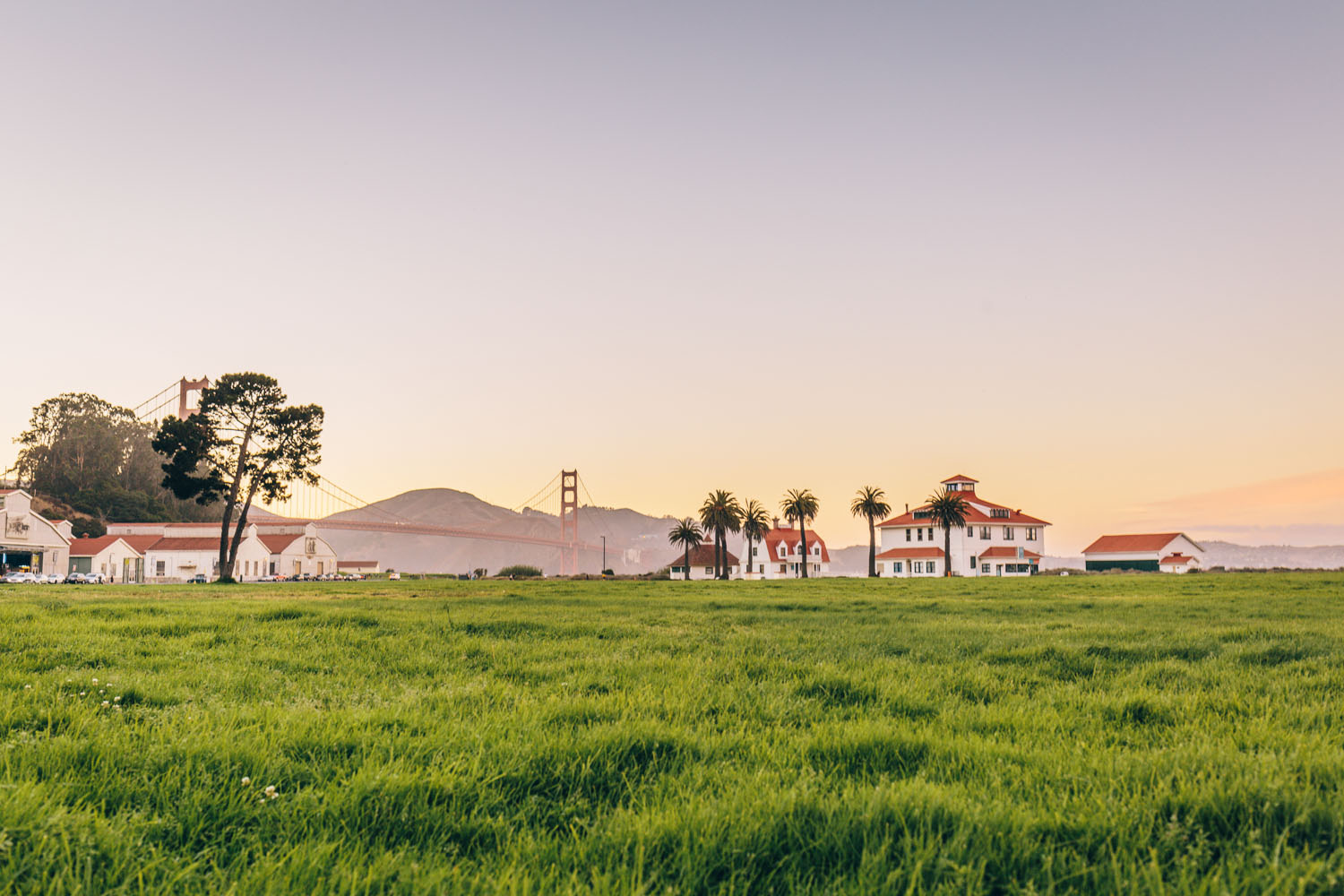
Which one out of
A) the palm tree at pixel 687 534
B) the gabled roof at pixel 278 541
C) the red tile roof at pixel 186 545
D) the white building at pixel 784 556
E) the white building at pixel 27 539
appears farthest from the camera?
the white building at pixel 784 556

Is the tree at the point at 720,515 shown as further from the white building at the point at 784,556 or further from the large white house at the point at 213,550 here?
the large white house at the point at 213,550

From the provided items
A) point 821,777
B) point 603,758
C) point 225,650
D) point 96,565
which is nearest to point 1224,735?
point 821,777

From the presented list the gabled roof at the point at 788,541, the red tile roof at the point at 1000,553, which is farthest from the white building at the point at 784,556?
the red tile roof at the point at 1000,553

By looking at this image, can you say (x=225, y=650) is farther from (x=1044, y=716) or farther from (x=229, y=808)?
(x=1044, y=716)

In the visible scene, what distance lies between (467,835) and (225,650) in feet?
27.3

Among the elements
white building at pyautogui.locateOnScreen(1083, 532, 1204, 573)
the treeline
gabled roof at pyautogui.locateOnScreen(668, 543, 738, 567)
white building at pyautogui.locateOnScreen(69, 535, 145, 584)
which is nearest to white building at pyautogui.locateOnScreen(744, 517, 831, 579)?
gabled roof at pyautogui.locateOnScreen(668, 543, 738, 567)

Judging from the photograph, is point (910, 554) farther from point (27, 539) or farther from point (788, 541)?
point (27, 539)

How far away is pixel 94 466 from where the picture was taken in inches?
5369

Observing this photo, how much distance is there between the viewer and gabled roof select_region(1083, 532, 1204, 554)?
111500mm

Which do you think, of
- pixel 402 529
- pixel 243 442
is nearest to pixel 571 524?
pixel 402 529

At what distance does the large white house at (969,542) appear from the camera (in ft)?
356

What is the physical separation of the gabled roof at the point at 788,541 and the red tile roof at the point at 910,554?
57.0 ft

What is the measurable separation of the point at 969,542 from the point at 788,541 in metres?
30.1

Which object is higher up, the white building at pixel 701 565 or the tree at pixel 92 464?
the tree at pixel 92 464
